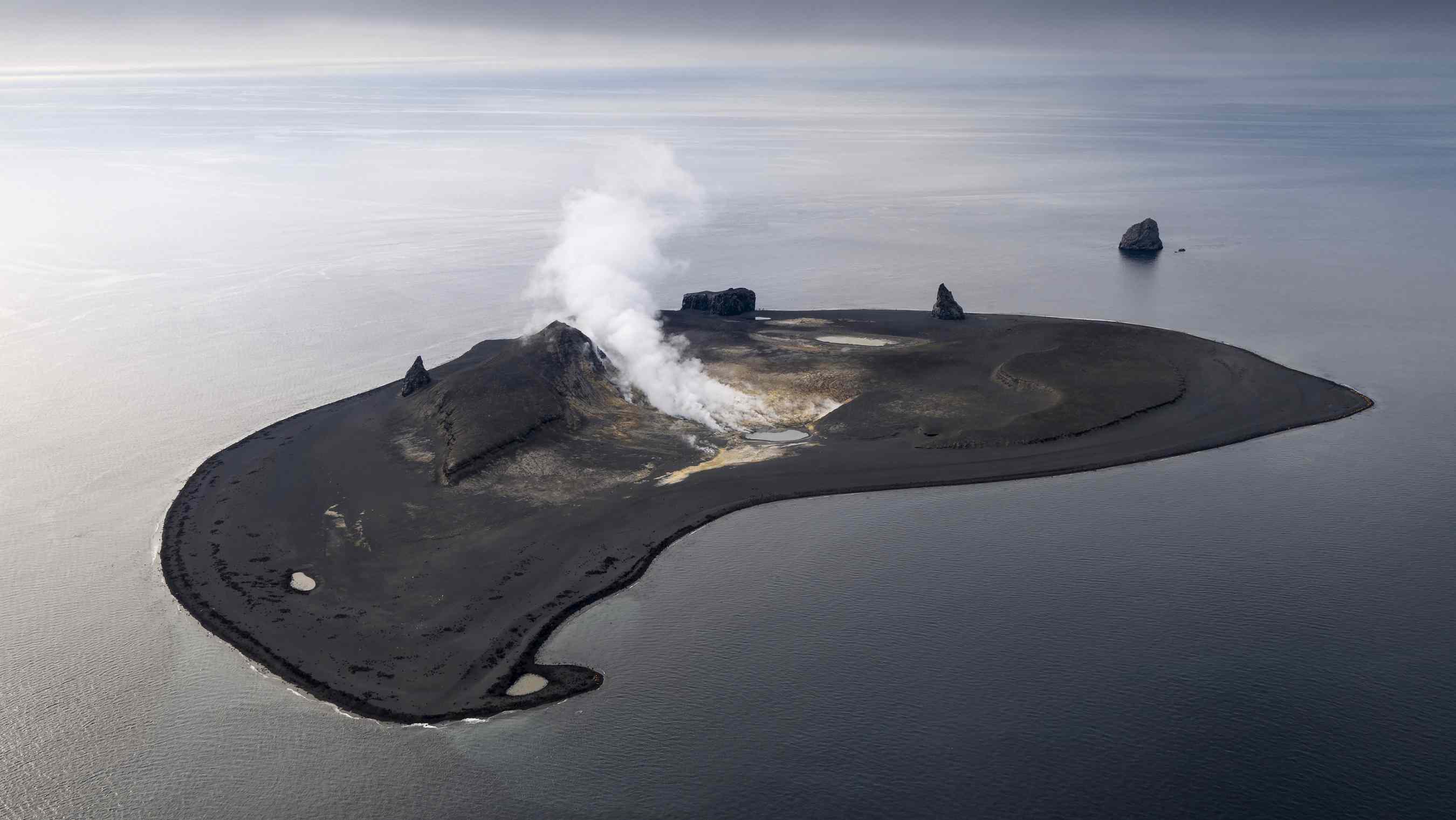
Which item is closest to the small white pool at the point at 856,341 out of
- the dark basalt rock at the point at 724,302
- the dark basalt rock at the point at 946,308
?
the dark basalt rock at the point at 946,308

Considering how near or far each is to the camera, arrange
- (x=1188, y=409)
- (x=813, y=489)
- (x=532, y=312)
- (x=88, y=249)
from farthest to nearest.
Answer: (x=88, y=249) < (x=532, y=312) < (x=1188, y=409) < (x=813, y=489)

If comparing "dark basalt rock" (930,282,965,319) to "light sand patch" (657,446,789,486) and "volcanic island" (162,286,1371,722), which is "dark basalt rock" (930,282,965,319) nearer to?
"volcanic island" (162,286,1371,722)

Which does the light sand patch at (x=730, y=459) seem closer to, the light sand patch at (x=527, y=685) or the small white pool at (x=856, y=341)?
the light sand patch at (x=527, y=685)

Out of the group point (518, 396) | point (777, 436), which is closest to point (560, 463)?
point (518, 396)

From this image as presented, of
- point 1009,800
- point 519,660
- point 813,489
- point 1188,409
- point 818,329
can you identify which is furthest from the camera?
point 818,329

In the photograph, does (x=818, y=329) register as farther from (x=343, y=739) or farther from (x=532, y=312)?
(x=343, y=739)

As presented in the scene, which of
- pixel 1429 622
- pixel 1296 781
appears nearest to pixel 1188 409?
pixel 1429 622

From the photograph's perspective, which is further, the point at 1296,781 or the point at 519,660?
the point at 519,660
